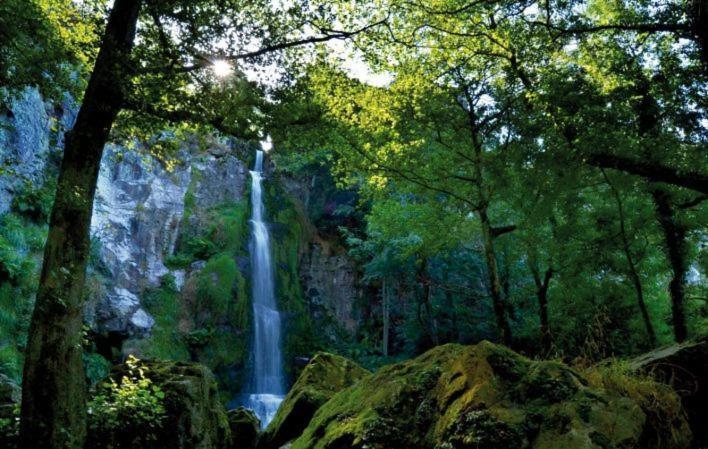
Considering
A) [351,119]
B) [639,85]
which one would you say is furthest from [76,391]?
[639,85]

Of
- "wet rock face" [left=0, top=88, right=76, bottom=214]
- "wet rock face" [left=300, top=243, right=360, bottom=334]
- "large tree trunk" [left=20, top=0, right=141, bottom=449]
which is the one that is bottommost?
"large tree trunk" [left=20, top=0, right=141, bottom=449]

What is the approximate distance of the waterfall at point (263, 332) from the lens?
19125 millimetres

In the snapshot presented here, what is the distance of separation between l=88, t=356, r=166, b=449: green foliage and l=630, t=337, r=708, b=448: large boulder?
18.3 ft

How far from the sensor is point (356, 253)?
2423 cm

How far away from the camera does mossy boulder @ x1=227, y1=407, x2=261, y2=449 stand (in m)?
8.30

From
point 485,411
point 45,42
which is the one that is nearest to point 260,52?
point 45,42

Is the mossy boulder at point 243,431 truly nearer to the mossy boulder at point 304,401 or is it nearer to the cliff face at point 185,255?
the mossy boulder at point 304,401

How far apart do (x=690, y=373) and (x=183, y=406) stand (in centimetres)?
617

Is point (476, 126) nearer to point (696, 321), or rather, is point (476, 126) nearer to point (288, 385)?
point (696, 321)

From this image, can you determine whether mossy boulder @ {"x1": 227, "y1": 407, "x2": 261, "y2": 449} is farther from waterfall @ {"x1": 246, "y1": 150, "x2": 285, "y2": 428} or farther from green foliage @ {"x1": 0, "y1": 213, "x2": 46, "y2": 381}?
waterfall @ {"x1": 246, "y1": 150, "x2": 285, "y2": 428}

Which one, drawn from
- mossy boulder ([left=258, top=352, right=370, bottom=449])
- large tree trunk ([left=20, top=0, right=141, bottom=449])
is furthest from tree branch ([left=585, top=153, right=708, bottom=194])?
large tree trunk ([left=20, top=0, right=141, bottom=449])

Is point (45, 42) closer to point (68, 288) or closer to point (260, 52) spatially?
point (260, 52)

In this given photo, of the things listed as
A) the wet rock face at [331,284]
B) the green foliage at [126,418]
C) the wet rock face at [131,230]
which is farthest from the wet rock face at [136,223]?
the green foliage at [126,418]

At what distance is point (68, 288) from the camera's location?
15.3 feet
